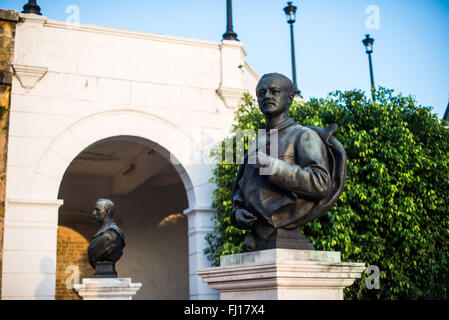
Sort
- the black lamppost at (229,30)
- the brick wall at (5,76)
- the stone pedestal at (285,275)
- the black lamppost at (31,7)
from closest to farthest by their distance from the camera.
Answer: the stone pedestal at (285,275) < the brick wall at (5,76) < the black lamppost at (31,7) < the black lamppost at (229,30)

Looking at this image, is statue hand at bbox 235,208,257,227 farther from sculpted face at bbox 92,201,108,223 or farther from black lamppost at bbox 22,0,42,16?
black lamppost at bbox 22,0,42,16

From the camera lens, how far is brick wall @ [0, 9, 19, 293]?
10711 mm

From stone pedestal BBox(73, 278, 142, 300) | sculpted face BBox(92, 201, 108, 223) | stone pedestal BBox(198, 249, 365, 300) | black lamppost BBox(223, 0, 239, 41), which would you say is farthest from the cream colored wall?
stone pedestal BBox(198, 249, 365, 300)

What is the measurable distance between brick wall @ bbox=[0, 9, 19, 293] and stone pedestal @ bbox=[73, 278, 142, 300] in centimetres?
256

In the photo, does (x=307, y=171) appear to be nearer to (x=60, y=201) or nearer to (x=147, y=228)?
(x=60, y=201)

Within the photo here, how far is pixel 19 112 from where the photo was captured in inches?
436

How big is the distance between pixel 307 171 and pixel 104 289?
6246mm

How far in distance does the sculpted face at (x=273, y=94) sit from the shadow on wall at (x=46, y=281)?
794cm

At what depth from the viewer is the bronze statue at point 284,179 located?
3.75 metres

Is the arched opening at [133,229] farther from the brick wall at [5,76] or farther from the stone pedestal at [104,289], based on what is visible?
the stone pedestal at [104,289]

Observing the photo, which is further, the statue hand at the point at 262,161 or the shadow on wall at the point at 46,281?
the shadow on wall at the point at 46,281

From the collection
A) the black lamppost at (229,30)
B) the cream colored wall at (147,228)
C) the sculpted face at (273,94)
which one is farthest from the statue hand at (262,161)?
the cream colored wall at (147,228)

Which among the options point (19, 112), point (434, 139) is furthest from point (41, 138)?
point (434, 139)
